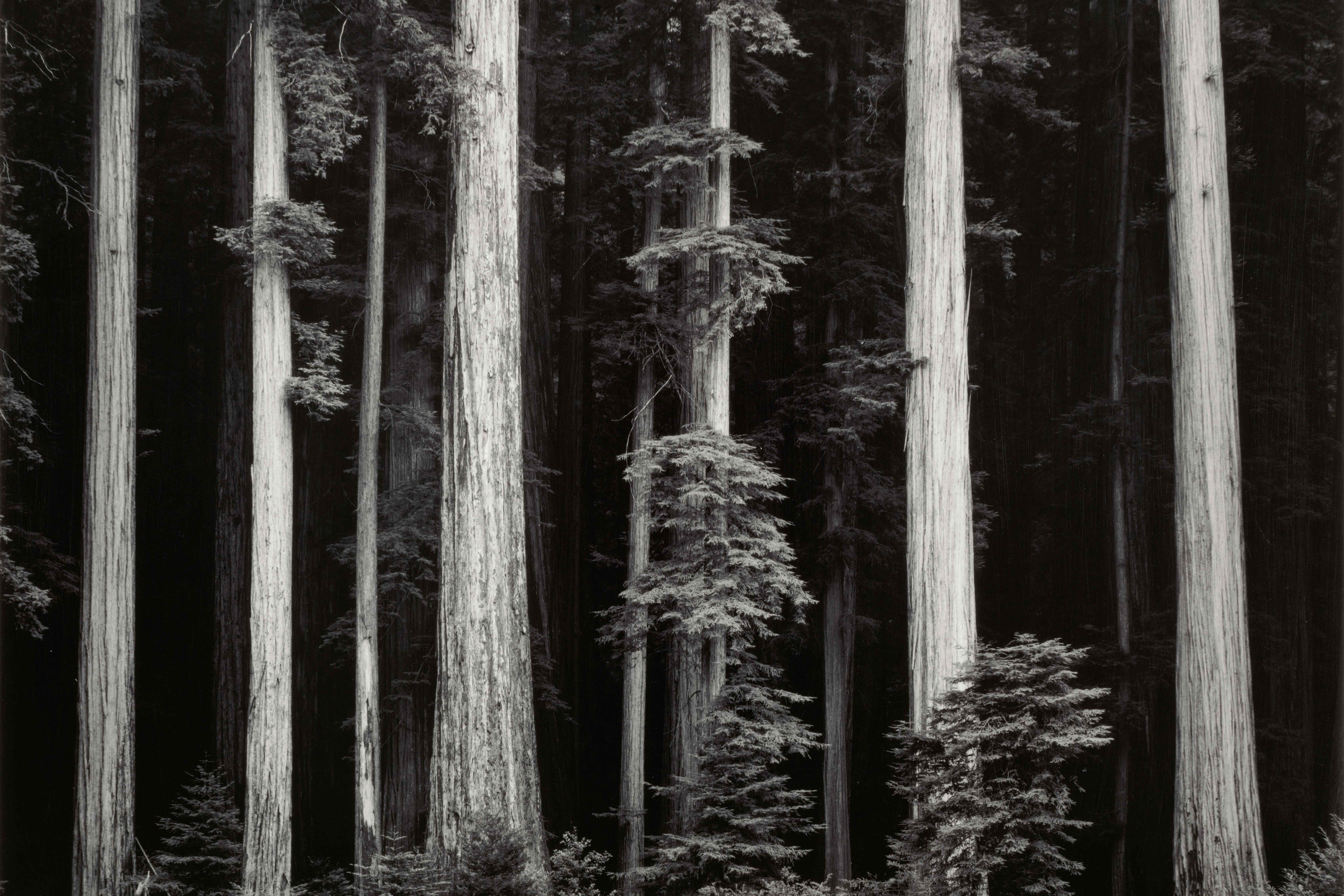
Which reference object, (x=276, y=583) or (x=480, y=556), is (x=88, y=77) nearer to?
(x=276, y=583)

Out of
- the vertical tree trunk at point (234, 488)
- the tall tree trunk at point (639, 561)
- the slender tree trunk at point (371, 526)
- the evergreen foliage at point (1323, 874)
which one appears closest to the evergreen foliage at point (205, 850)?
the slender tree trunk at point (371, 526)

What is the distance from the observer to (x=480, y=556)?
855 centimetres

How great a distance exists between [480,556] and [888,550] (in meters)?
7.61

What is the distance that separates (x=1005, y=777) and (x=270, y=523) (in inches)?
310

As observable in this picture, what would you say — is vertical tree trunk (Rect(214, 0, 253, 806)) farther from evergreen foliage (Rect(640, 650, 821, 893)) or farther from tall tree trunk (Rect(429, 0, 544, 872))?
evergreen foliage (Rect(640, 650, 821, 893))

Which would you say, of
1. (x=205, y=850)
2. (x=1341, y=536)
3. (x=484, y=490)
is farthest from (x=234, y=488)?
(x=1341, y=536)

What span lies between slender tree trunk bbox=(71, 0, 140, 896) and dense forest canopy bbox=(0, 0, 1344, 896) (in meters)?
0.05

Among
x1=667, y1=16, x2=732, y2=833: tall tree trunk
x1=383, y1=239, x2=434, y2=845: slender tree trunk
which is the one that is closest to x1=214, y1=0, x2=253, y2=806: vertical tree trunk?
x1=383, y1=239, x2=434, y2=845: slender tree trunk

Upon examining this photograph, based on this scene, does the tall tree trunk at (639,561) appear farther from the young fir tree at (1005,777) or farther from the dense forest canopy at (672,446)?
the young fir tree at (1005,777)

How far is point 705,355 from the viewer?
35.3 feet

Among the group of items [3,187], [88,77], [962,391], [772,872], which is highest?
[88,77]

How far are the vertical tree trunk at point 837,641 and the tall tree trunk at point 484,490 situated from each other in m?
5.86

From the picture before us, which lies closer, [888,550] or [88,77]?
[888,550]

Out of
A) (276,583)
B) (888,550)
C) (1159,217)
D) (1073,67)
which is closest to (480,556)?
(276,583)
